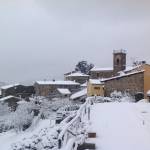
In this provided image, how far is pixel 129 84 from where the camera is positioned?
5434 centimetres

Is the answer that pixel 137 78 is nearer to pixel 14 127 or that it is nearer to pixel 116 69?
pixel 14 127

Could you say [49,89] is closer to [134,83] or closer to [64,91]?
[64,91]

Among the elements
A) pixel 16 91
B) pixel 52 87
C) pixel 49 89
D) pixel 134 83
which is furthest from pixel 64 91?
pixel 134 83

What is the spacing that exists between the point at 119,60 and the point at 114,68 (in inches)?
77.7

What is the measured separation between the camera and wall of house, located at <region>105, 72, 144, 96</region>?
5366cm

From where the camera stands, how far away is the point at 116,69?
86312mm

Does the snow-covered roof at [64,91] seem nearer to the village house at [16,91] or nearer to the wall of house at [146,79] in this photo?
the village house at [16,91]

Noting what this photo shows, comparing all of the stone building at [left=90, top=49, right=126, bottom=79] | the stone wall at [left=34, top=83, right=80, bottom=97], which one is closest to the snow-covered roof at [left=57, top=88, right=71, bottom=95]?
the stone wall at [left=34, top=83, right=80, bottom=97]

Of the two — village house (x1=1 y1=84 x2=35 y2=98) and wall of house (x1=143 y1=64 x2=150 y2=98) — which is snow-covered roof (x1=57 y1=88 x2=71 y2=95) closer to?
village house (x1=1 y1=84 x2=35 y2=98)

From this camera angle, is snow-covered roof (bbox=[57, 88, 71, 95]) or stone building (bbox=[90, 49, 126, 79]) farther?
stone building (bbox=[90, 49, 126, 79])

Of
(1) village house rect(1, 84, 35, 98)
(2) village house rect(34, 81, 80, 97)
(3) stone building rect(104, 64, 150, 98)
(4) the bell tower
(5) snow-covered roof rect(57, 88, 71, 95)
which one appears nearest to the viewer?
(3) stone building rect(104, 64, 150, 98)

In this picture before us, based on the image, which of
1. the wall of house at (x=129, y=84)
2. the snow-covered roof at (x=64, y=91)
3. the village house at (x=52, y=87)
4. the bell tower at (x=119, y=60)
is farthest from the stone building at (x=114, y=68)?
the wall of house at (x=129, y=84)

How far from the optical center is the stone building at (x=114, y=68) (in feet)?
282

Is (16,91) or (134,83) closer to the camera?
(134,83)
